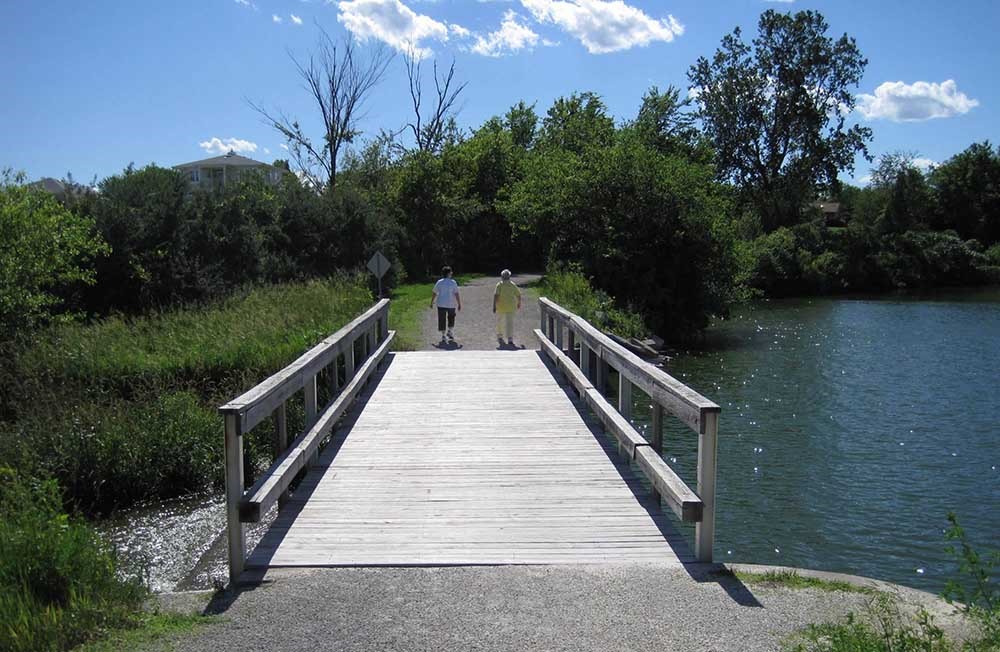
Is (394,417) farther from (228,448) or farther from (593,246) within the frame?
(593,246)

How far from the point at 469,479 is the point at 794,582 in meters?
2.97

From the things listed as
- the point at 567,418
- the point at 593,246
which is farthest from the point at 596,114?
the point at 567,418

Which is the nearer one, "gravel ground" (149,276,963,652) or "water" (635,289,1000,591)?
"gravel ground" (149,276,963,652)

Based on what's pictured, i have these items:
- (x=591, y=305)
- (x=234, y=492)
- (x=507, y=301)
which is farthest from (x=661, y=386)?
(x=591, y=305)

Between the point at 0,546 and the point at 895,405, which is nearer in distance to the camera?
the point at 0,546

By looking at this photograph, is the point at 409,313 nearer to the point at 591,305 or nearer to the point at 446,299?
the point at 591,305

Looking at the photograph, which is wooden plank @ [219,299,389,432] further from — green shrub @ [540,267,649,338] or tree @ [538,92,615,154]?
tree @ [538,92,615,154]

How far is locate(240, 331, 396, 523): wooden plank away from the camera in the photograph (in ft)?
17.5

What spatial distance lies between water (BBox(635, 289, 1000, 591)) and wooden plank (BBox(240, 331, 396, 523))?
4.27m

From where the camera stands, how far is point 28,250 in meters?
19.2

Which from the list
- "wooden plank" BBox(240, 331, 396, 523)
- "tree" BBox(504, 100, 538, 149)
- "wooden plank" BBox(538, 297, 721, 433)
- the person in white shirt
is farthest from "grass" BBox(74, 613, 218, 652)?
"tree" BBox(504, 100, 538, 149)

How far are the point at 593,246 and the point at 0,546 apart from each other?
25.3m

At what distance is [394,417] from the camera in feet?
32.3

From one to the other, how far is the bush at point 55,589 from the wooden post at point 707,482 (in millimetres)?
3347
